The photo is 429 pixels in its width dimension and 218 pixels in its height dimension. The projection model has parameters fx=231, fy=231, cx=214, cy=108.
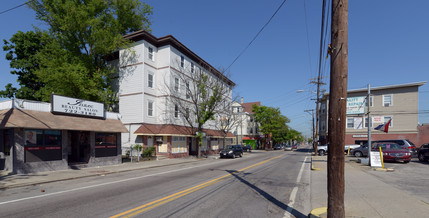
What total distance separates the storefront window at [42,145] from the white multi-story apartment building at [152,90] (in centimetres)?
910

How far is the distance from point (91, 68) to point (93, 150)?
11.5 metres

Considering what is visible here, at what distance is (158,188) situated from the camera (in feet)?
30.9

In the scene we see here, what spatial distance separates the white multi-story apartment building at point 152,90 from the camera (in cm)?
2492

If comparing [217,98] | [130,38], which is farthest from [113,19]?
[217,98]

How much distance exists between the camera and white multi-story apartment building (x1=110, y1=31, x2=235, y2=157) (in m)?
24.9

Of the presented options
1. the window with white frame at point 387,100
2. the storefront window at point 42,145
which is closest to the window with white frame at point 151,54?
the storefront window at point 42,145

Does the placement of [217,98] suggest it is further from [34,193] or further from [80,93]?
[34,193]

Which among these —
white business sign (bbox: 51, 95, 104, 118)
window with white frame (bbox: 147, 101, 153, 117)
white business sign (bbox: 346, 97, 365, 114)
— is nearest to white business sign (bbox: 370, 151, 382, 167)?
white business sign (bbox: 346, 97, 365, 114)

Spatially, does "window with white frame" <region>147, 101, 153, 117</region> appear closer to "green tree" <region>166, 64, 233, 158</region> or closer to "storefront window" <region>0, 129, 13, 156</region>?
"green tree" <region>166, 64, 233, 158</region>

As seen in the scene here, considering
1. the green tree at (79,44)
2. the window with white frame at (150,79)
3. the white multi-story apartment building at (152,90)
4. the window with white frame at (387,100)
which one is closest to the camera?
the green tree at (79,44)

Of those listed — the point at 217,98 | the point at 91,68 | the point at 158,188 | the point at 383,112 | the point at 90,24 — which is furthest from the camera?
the point at 383,112

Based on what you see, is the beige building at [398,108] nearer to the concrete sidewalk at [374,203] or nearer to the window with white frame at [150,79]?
the window with white frame at [150,79]

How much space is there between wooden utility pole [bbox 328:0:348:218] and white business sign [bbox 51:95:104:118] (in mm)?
16627

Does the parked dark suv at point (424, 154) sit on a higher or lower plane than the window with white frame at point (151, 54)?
lower
